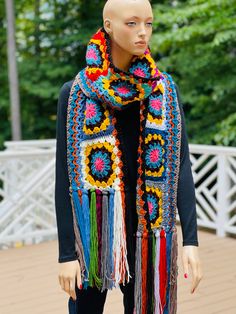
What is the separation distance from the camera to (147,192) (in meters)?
1.79

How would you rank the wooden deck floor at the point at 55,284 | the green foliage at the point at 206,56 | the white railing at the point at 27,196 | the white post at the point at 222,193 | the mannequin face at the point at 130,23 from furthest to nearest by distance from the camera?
the green foliage at the point at 206,56 < the white post at the point at 222,193 < the white railing at the point at 27,196 < the wooden deck floor at the point at 55,284 < the mannequin face at the point at 130,23

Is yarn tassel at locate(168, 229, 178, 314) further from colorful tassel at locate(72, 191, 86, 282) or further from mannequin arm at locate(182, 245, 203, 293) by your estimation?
colorful tassel at locate(72, 191, 86, 282)

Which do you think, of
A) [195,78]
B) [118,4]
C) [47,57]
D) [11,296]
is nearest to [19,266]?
[11,296]

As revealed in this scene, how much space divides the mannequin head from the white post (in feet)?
13.4

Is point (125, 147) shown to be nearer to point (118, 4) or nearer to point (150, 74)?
point (150, 74)

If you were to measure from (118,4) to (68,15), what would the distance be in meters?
11.2

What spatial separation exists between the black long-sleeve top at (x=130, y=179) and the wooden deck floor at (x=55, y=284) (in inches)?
77.9

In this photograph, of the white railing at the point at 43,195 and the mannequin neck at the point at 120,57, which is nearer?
the mannequin neck at the point at 120,57

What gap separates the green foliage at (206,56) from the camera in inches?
277

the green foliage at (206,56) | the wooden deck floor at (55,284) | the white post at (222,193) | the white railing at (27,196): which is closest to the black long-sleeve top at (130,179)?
the wooden deck floor at (55,284)

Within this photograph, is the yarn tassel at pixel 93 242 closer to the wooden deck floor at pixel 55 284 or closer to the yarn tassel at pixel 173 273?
the yarn tassel at pixel 173 273

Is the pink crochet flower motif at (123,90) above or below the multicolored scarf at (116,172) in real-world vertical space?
above

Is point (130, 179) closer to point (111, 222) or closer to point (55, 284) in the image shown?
point (111, 222)

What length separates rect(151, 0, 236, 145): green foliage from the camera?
7.04 m
